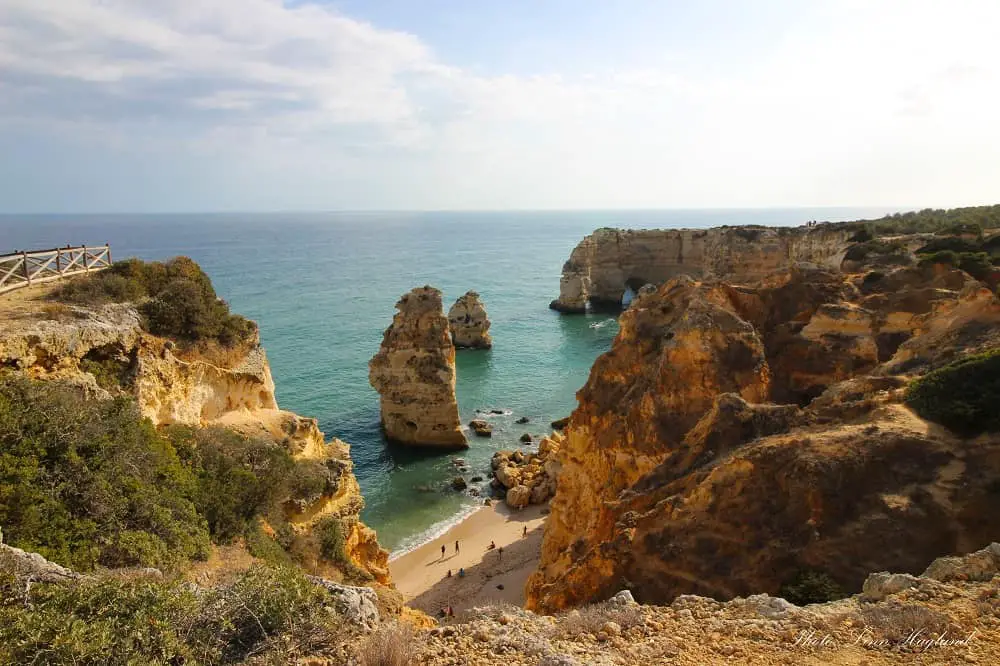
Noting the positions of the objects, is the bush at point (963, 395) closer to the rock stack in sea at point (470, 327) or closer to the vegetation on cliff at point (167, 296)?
the vegetation on cliff at point (167, 296)

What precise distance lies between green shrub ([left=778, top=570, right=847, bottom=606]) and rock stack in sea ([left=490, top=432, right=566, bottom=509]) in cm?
1729

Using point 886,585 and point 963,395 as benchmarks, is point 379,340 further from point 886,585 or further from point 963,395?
point 886,585

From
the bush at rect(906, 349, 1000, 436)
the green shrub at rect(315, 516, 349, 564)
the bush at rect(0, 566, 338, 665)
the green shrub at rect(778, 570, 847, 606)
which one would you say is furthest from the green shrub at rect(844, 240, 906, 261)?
the bush at rect(0, 566, 338, 665)

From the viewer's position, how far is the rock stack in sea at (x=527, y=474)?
2767cm

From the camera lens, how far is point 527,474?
29438 mm

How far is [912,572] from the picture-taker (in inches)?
321

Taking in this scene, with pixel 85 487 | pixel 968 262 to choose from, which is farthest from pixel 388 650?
pixel 968 262

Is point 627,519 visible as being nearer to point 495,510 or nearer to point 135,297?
point 135,297

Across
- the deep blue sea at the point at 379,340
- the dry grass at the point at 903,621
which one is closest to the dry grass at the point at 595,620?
the dry grass at the point at 903,621

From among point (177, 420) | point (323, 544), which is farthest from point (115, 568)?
point (177, 420)

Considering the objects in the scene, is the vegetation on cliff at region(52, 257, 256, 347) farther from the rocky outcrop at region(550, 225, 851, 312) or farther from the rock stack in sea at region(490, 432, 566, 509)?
the rocky outcrop at region(550, 225, 851, 312)

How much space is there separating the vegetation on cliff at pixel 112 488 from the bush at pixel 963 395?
13057mm

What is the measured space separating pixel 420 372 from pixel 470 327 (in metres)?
23.2

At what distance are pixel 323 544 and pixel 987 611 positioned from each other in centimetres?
1233
